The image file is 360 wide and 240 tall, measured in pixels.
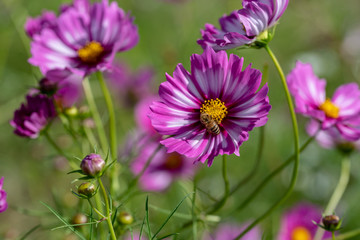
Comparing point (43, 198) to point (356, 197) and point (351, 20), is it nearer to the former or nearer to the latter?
point (356, 197)

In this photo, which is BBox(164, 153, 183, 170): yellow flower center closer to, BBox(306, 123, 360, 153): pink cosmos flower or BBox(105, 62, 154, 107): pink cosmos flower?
BBox(105, 62, 154, 107): pink cosmos flower

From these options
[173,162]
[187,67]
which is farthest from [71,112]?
[187,67]

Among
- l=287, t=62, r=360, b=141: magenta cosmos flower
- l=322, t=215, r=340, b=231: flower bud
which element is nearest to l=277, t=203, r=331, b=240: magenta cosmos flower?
l=287, t=62, r=360, b=141: magenta cosmos flower

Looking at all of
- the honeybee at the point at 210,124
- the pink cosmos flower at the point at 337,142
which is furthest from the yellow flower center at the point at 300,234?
the honeybee at the point at 210,124

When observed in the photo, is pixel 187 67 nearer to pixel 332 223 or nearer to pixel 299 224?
pixel 299 224

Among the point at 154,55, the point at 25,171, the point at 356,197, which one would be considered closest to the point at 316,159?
the point at 356,197

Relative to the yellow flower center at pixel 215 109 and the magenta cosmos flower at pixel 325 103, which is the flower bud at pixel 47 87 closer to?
the yellow flower center at pixel 215 109
